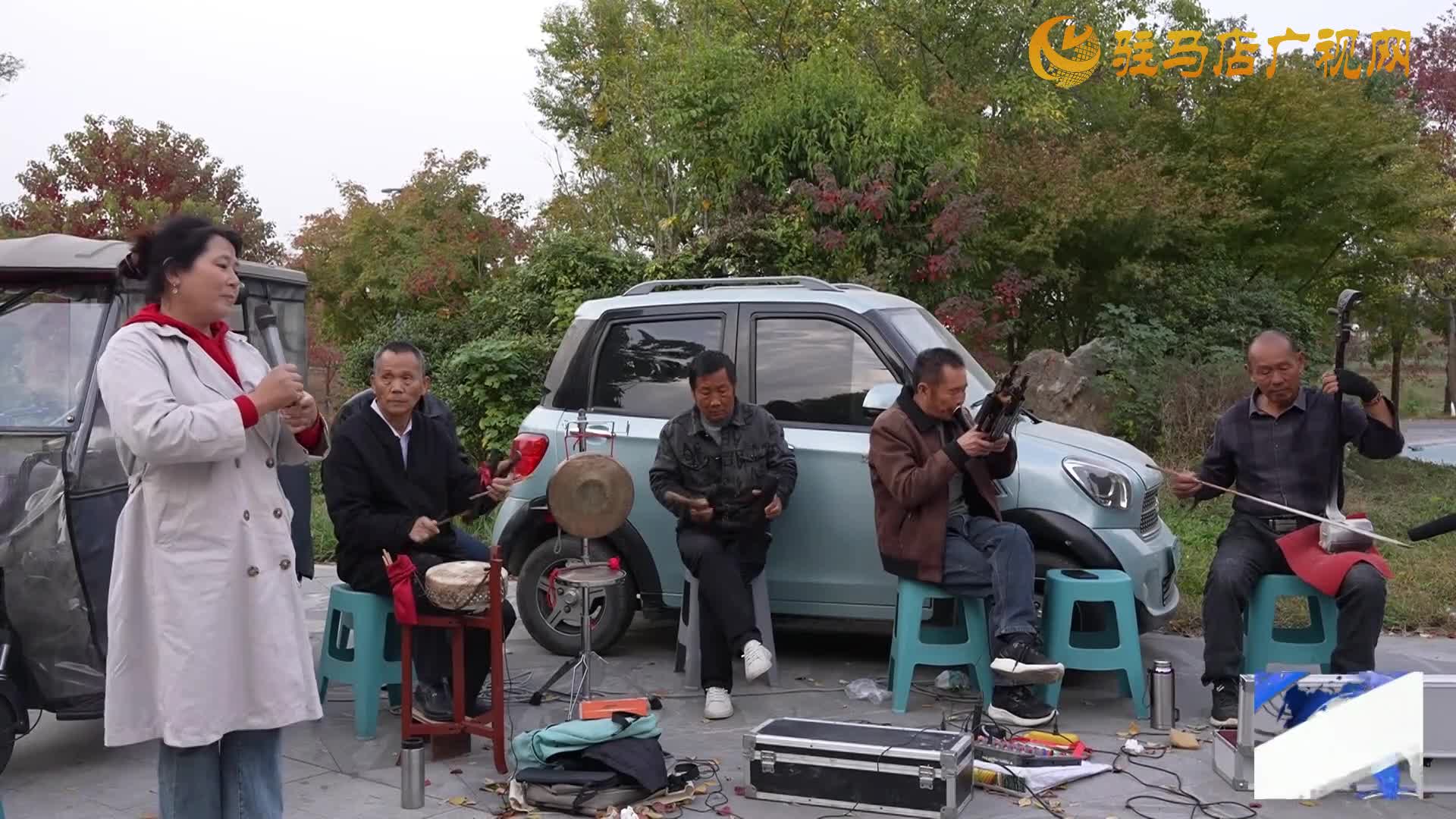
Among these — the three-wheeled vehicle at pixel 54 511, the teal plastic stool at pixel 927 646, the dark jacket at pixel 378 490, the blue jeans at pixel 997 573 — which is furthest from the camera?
the teal plastic stool at pixel 927 646

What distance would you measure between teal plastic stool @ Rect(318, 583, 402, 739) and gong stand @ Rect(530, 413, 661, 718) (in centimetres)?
73

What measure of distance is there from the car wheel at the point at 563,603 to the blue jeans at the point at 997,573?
75.7 inches

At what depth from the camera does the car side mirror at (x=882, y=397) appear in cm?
617

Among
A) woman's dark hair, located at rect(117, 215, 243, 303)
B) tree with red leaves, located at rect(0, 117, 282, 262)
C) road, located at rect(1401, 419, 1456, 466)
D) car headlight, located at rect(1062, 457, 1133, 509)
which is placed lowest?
road, located at rect(1401, 419, 1456, 466)

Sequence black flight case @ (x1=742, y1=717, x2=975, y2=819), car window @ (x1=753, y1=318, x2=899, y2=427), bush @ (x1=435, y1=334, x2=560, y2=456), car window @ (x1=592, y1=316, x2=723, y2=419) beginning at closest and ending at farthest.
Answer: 1. black flight case @ (x1=742, y1=717, x2=975, y2=819)
2. car window @ (x1=753, y1=318, x2=899, y2=427)
3. car window @ (x1=592, y1=316, x2=723, y2=419)
4. bush @ (x1=435, y1=334, x2=560, y2=456)

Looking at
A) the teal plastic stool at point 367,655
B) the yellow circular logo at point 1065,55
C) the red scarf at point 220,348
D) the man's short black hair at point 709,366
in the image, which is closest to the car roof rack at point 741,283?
the man's short black hair at point 709,366

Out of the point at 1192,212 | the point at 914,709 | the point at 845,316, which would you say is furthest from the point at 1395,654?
the point at 1192,212

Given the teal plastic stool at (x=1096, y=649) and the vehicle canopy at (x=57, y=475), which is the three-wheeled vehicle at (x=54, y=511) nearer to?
the vehicle canopy at (x=57, y=475)

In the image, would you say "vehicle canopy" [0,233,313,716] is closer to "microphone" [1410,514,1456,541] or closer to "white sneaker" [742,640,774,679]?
"white sneaker" [742,640,774,679]

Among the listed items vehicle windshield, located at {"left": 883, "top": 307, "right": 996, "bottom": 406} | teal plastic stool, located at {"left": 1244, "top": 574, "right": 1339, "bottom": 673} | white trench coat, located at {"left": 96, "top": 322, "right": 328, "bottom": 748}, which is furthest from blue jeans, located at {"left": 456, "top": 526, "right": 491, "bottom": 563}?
teal plastic stool, located at {"left": 1244, "top": 574, "right": 1339, "bottom": 673}

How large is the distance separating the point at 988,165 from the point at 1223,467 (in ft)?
31.9

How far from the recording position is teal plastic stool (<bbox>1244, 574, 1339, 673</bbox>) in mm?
5777

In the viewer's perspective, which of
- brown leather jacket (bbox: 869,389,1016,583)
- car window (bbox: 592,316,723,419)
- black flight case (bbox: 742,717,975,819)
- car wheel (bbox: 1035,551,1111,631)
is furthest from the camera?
car window (bbox: 592,316,723,419)

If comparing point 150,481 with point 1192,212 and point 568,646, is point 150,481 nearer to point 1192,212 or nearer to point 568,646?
point 568,646
